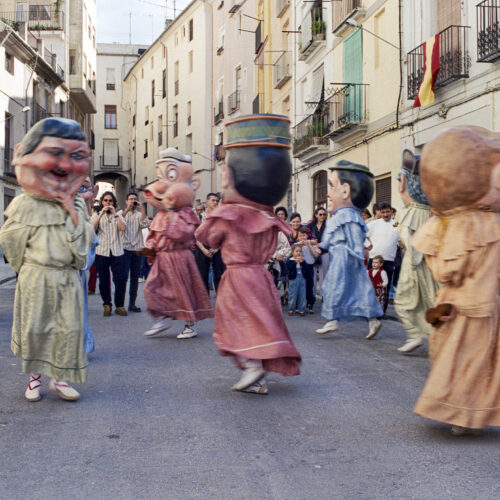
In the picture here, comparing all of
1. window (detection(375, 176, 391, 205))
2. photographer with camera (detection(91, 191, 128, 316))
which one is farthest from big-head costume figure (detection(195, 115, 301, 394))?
window (detection(375, 176, 391, 205))

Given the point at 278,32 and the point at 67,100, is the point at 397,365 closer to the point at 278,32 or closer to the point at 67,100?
the point at 278,32

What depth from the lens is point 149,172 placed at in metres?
51.2

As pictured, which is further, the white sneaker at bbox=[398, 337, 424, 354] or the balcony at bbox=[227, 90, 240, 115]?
the balcony at bbox=[227, 90, 240, 115]

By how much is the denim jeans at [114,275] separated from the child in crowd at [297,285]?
91.4 inches

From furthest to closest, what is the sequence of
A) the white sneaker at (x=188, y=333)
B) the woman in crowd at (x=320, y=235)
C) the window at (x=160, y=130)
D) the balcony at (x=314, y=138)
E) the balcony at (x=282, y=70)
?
the window at (x=160, y=130)
the balcony at (x=282, y=70)
the balcony at (x=314, y=138)
the woman in crowd at (x=320, y=235)
the white sneaker at (x=188, y=333)

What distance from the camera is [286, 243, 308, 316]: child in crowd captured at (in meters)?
A: 10.6

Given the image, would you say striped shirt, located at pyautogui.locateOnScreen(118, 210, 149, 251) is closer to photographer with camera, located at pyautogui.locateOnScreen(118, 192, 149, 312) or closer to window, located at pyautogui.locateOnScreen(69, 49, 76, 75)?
photographer with camera, located at pyautogui.locateOnScreen(118, 192, 149, 312)

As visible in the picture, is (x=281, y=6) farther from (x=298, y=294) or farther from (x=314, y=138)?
(x=298, y=294)

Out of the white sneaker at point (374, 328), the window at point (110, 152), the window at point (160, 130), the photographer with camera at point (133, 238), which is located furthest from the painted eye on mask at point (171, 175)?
the window at point (110, 152)

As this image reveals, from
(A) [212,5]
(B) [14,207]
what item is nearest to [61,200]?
(B) [14,207]

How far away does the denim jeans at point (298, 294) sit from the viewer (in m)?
10.6

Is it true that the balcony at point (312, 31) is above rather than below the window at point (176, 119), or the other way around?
below

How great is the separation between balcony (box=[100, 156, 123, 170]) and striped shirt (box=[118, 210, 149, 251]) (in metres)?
48.2

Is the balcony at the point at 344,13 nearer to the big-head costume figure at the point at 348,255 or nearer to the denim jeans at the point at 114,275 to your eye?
the denim jeans at the point at 114,275
